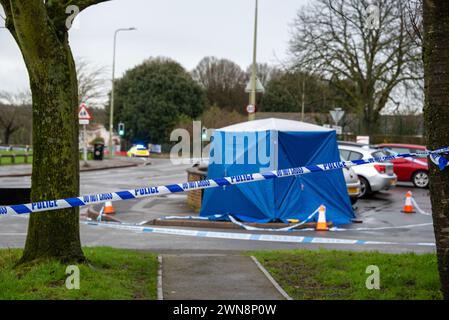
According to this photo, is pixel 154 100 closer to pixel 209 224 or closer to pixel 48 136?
pixel 209 224

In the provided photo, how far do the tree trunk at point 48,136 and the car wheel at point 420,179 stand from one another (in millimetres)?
17470

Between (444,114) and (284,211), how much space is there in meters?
7.86

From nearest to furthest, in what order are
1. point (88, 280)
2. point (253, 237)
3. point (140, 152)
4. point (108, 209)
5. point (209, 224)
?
point (88, 280), point (253, 237), point (209, 224), point (108, 209), point (140, 152)

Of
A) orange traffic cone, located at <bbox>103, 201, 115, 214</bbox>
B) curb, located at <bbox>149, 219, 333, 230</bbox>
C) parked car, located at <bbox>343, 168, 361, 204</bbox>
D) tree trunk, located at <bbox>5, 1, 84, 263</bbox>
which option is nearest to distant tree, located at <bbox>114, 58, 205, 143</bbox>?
parked car, located at <bbox>343, 168, 361, 204</bbox>

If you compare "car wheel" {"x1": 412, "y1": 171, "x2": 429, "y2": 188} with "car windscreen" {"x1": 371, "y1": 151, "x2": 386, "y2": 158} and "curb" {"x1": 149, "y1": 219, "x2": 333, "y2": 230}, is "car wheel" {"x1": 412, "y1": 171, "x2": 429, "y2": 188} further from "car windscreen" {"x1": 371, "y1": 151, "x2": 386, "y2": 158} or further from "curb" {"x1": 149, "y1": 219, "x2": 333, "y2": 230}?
"curb" {"x1": 149, "y1": 219, "x2": 333, "y2": 230}

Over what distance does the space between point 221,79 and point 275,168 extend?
76.6 metres

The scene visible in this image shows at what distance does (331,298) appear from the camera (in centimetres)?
599

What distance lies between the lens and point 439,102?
542 centimetres

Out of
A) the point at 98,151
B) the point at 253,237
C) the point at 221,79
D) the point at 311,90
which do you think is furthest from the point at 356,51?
the point at 221,79

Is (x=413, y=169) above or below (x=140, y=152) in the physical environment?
above

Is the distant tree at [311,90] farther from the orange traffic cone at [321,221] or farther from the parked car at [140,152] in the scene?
the orange traffic cone at [321,221]

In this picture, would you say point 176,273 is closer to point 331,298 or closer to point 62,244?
point 62,244

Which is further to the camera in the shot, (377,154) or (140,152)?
(140,152)

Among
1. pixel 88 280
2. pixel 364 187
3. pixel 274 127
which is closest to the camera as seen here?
pixel 88 280
